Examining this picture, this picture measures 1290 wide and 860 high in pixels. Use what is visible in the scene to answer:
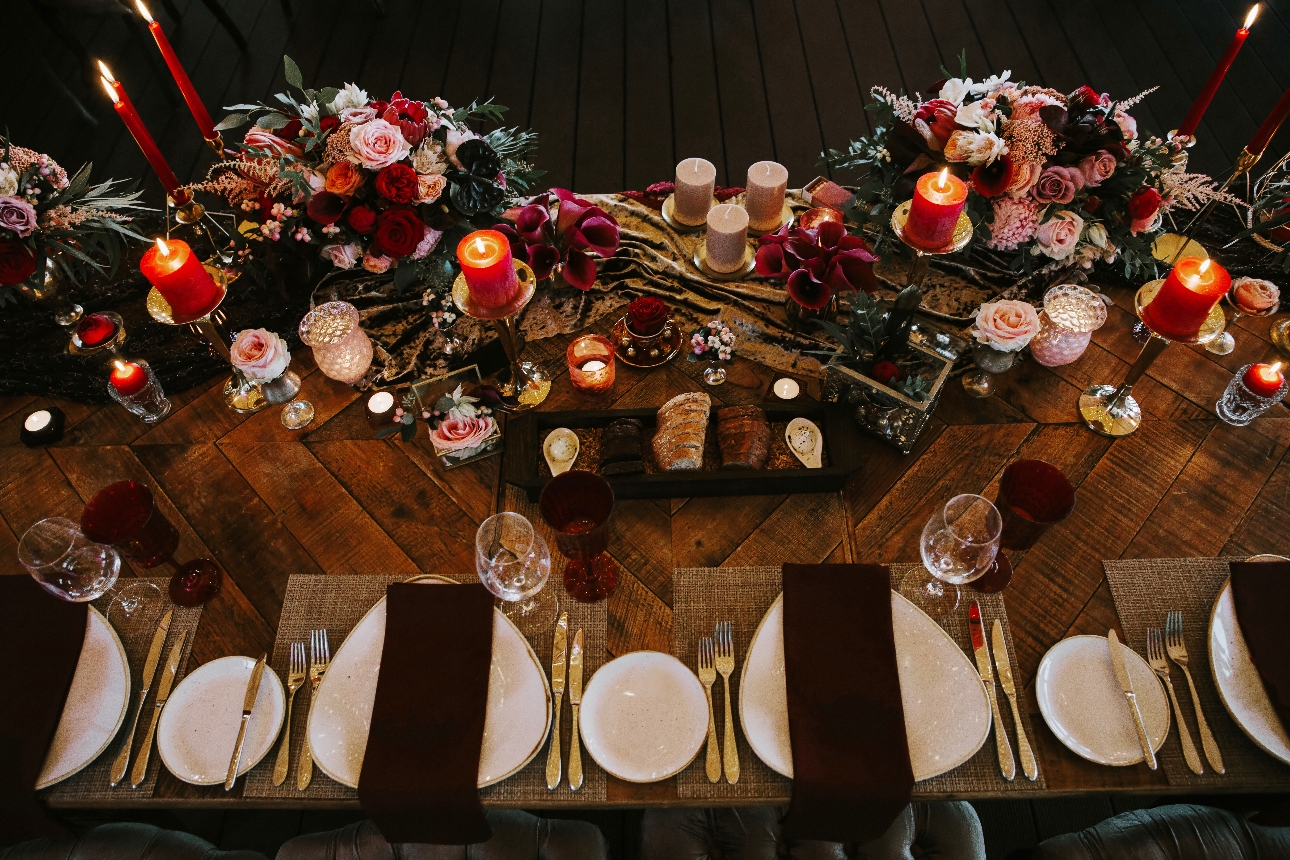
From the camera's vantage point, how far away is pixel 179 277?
1.13 metres

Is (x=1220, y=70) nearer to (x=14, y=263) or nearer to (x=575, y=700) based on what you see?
(x=575, y=700)

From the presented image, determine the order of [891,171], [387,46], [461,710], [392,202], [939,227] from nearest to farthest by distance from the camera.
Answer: [461,710]
[939,227]
[392,202]
[891,171]
[387,46]

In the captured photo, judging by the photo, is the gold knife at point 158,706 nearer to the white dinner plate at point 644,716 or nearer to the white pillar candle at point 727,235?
the white dinner plate at point 644,716

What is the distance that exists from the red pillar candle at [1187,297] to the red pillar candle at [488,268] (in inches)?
37.5

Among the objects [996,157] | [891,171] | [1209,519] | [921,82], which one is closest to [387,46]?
[921,82]

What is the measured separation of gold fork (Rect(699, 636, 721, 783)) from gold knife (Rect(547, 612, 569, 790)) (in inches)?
7.8

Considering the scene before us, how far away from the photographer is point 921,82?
2.83 metres

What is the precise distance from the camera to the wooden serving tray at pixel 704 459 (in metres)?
1.20

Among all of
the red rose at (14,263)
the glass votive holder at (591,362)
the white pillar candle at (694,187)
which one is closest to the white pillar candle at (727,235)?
the white pillar candle at (694,187)

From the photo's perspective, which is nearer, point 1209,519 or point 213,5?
point 1209,519

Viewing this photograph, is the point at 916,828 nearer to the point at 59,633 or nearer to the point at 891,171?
the point at 891,171

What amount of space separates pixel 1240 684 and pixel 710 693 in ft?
2.37

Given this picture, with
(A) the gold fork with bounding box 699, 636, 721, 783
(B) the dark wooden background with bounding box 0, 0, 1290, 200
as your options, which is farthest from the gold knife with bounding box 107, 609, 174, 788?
(B) the dark wooden background with bounding box 0, 0, 1290, 200

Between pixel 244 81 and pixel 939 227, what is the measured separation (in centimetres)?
295
